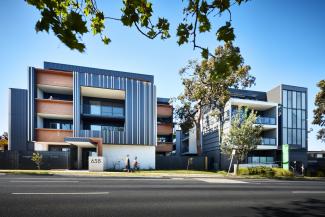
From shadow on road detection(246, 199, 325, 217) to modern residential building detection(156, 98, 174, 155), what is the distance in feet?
91.1

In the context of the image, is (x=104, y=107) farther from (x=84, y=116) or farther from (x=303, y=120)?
(x=303, y=120)

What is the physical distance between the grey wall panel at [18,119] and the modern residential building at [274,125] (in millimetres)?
25156

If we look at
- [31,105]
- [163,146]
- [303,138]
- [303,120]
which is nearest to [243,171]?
[163,146]

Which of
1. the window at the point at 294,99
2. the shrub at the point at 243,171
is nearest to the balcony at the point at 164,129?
the shrub at the point at 243,171

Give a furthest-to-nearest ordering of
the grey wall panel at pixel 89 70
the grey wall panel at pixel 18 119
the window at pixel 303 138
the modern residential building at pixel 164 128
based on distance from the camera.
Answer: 1. the window at pixel 303 138
2. the modern residential building at pixel 164 128
3. the grey wall panel at pixel 89 70
4. the grey wall panel at pixel 18 119

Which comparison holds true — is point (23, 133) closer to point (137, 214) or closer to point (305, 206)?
point (137, 214)

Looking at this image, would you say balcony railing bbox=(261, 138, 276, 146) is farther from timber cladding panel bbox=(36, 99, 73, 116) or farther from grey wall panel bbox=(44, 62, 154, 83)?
timber cladding panel bbox=(36, 99, 73, 116)

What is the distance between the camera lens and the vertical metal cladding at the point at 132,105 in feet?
91.2

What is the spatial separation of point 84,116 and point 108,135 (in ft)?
13.5

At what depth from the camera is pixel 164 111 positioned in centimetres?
3631

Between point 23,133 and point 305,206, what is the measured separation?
30505mm

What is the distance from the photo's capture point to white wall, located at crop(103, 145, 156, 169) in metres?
28.8

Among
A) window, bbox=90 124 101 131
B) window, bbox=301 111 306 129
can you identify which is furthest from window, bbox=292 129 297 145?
window, bbox=90 124 101 131

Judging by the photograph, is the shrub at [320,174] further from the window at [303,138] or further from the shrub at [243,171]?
the window at [303,138]
